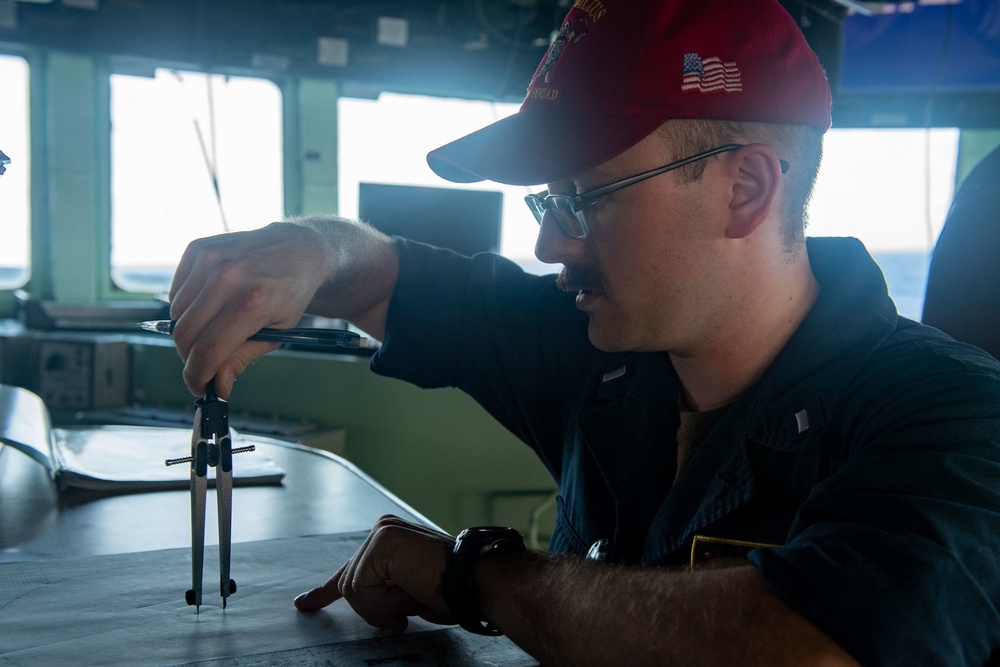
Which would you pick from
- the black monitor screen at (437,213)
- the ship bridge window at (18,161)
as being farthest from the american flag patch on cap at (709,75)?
the ship bridge window at (18,161)

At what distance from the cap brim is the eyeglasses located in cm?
3

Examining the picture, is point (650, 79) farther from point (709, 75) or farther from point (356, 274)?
point (356, 274)

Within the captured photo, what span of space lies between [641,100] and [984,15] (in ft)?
10.4

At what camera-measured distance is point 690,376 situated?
44.8 inches

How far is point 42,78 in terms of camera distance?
3080 millimetres

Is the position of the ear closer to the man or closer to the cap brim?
the man

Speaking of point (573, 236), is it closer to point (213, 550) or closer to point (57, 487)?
point (213, 550)

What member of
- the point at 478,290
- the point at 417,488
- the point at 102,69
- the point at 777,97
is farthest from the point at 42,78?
the point at 777,97

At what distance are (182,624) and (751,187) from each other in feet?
2.60

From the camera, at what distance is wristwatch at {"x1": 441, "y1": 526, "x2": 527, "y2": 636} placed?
80cm

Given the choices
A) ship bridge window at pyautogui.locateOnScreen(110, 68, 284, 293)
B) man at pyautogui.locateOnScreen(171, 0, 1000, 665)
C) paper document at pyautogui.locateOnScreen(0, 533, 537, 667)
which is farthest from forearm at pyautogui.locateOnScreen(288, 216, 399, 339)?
ship bridge window at pyautogui.locateOnScreen(110, 68, 284, 293)

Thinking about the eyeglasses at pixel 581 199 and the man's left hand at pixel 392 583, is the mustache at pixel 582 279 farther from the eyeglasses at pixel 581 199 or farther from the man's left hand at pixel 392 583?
the man's left hand at pixel 392 583

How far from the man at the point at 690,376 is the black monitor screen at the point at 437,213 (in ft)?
6.03

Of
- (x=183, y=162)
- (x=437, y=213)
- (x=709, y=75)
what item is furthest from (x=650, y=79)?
(x=183, y=162)
